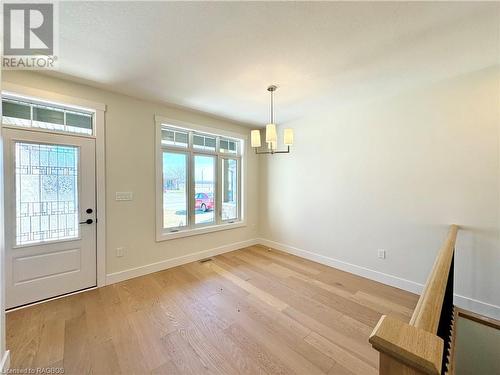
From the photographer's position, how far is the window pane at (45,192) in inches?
92.0

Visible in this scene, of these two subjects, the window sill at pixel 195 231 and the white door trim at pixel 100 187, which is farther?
the window sill at pixel 195 231

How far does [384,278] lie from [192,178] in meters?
3.39

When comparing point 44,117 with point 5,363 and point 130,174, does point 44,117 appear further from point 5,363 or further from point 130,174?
point 5,363

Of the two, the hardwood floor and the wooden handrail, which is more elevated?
the wooden handrail

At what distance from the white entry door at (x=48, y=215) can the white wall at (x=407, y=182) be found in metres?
3.31

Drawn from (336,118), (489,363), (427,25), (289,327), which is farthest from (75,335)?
(336,118)

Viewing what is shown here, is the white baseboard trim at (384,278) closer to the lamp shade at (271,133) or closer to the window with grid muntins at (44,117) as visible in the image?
the lamp shade at (271,133)

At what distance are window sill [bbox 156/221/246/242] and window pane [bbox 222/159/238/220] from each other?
0.65ft

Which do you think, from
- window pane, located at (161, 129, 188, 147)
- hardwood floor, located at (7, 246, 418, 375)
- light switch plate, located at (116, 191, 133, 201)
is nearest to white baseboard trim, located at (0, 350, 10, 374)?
hardwood floor, located at (7, 246, 418, 375)

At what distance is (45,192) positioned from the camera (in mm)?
2469

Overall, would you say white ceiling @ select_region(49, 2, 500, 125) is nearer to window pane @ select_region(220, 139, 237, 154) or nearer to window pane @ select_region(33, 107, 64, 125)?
window pane @ select_region(33, 107, 64, 125)

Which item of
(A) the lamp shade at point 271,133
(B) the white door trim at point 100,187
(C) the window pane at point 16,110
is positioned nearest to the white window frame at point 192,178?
(B) the white door trim at point 100,187

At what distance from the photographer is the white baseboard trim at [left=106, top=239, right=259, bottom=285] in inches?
117

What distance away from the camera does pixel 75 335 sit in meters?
1.94
